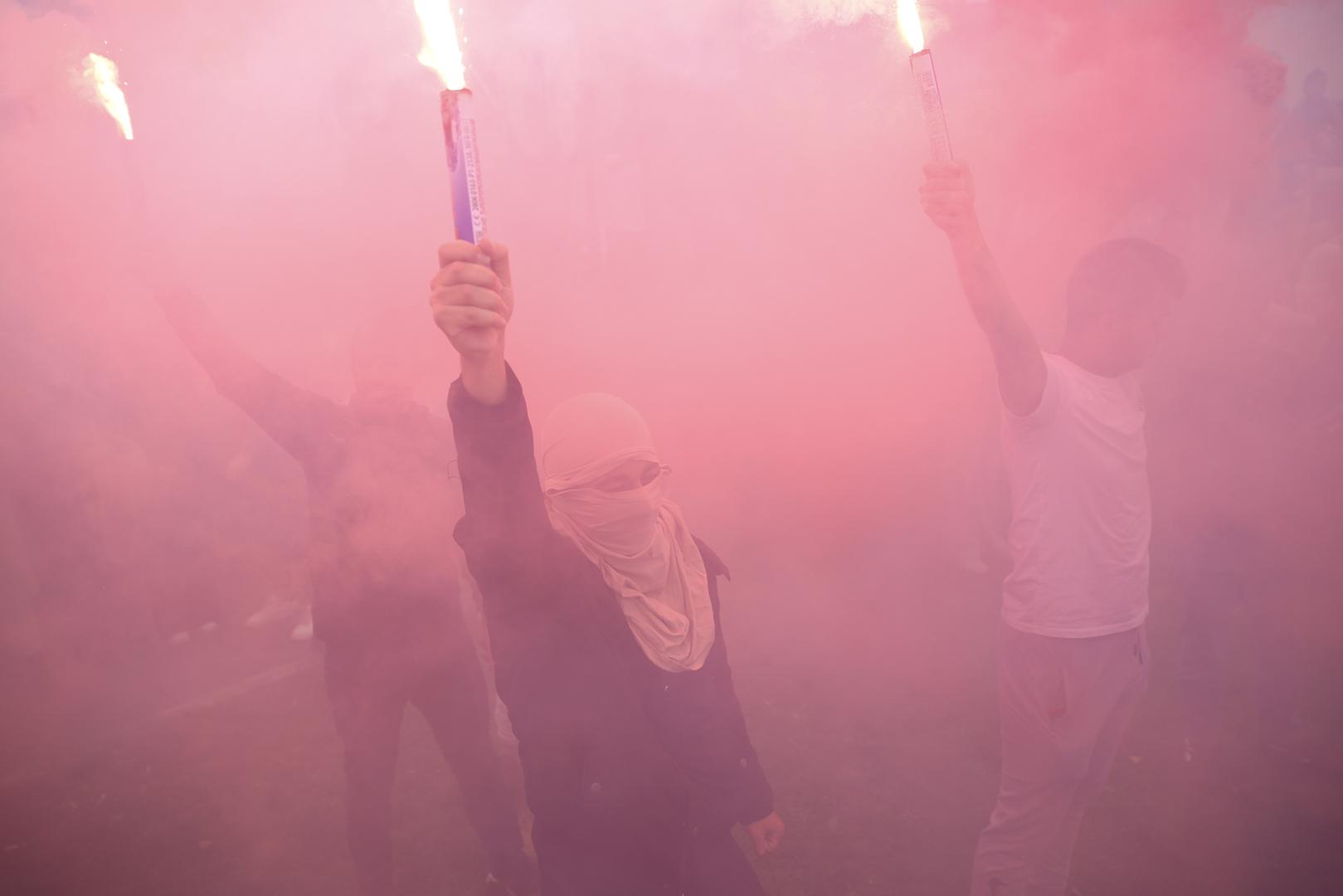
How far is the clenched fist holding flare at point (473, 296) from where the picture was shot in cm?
92

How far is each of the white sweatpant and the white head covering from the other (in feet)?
3.35

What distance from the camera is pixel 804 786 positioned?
3219 mm

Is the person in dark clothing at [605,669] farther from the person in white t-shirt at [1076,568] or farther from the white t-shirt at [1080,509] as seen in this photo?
the white t-shirt at [1080,509]

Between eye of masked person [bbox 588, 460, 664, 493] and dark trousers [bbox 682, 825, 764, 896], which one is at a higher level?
eye of masked person [bbox 588, 460, 664, 493]

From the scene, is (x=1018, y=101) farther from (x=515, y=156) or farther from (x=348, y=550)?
(x=348, y=550)

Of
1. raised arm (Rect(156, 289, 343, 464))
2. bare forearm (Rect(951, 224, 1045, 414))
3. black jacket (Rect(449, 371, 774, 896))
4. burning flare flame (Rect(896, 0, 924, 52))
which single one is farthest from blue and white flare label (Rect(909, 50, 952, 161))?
raised arm (Rect(156, 289, 343, 464))

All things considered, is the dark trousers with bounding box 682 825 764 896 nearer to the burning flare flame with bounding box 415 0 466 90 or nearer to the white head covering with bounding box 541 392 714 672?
the white head covering with bounding box 541 392 714 672

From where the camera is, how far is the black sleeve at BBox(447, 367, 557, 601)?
1162 millimetres

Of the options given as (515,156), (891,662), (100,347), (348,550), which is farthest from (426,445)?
(515,156)

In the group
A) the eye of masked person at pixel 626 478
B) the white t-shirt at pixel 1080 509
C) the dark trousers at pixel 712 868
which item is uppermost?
the eye of masked person at pixel 626 478

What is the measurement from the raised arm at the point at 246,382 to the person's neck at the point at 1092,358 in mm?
2242

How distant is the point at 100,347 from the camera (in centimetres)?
359

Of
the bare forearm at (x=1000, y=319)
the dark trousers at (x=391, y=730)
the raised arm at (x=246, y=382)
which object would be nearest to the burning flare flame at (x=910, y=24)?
the bare forearm at (x=1000, y=319)

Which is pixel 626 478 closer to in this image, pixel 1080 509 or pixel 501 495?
pixel 501 495
